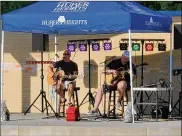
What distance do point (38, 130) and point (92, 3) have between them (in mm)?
3316

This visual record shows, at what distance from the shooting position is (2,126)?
39.7 ft

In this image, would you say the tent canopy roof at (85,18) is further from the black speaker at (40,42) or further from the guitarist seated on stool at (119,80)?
the black speaker at (40,42)

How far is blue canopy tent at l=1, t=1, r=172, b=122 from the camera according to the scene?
483 inches

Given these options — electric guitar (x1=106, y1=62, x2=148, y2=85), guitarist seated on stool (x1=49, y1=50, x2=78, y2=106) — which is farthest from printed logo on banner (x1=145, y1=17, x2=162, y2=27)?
guitarist seated on stool (x1=49, y1=50, x2=78, y2=106)

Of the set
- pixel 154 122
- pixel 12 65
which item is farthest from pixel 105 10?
pixel 12 65

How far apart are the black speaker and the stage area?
4.03m

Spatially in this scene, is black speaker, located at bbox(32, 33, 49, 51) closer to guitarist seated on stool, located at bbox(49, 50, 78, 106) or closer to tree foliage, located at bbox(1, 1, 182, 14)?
guitarist seated on stool, located at bbox(49, 50, 78, 106)

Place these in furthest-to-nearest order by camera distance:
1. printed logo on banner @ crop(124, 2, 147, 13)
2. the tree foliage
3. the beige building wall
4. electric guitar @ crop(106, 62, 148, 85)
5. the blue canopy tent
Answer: the tree foliage → the beige building wall → electric guitar @ crop(106, 62, 148, 85) → printed logo on banner @ crop(124, 2, 147, 13) → the blue canopy tent

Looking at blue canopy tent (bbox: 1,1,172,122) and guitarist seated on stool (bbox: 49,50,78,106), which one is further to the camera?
guitarist seated on stool (bbox: 49,50,78,106)

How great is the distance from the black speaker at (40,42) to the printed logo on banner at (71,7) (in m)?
2.96

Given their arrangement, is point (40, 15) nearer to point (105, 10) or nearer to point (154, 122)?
point (105, 10)

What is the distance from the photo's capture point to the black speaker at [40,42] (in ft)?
53.6

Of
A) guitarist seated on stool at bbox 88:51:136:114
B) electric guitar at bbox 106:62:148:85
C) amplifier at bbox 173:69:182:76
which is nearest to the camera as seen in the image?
guitarist seated on stool at bbox 88:51:136:114

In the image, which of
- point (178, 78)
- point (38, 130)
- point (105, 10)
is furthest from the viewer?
point (178, 78)
